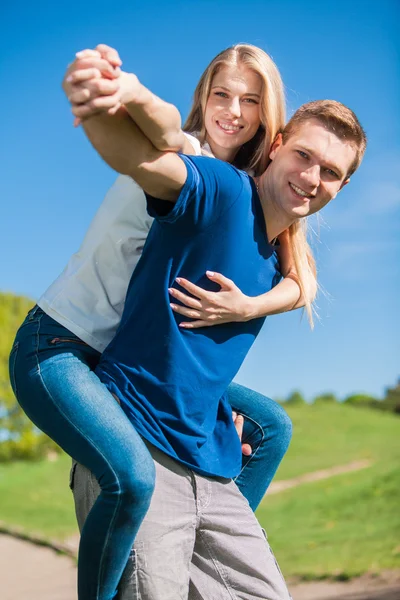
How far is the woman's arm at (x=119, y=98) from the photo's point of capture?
1605 mm

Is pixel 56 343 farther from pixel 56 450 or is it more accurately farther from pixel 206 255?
pixel 56 450

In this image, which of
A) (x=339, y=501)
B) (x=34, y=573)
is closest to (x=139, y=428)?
(x=34, y=573)

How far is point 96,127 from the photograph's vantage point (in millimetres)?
1712

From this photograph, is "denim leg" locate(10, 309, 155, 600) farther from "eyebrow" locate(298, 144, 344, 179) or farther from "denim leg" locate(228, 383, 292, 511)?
"eyebrow" locate(298, 144, 344, 179)

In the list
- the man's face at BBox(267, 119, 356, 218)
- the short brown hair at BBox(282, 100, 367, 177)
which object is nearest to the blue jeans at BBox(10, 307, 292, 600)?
the man's face at BBox(267, 119, 356, 218)

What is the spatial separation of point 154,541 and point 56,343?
2.17ft

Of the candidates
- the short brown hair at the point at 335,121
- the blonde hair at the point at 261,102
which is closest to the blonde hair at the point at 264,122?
the blonde hair at the point at 261,102

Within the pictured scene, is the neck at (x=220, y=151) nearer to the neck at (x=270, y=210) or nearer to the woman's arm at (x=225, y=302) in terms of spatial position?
the neck at (x=270, y=210)

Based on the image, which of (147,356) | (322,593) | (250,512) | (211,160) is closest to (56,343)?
(147,356)

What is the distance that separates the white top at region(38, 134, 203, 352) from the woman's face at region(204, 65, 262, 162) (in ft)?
1.27

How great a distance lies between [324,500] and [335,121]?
9.51 metres

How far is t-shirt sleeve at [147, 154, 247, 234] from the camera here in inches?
74.8

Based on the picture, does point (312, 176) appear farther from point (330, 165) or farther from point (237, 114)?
point (237, 114)

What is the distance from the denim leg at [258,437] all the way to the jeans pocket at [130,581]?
2.53 feet
